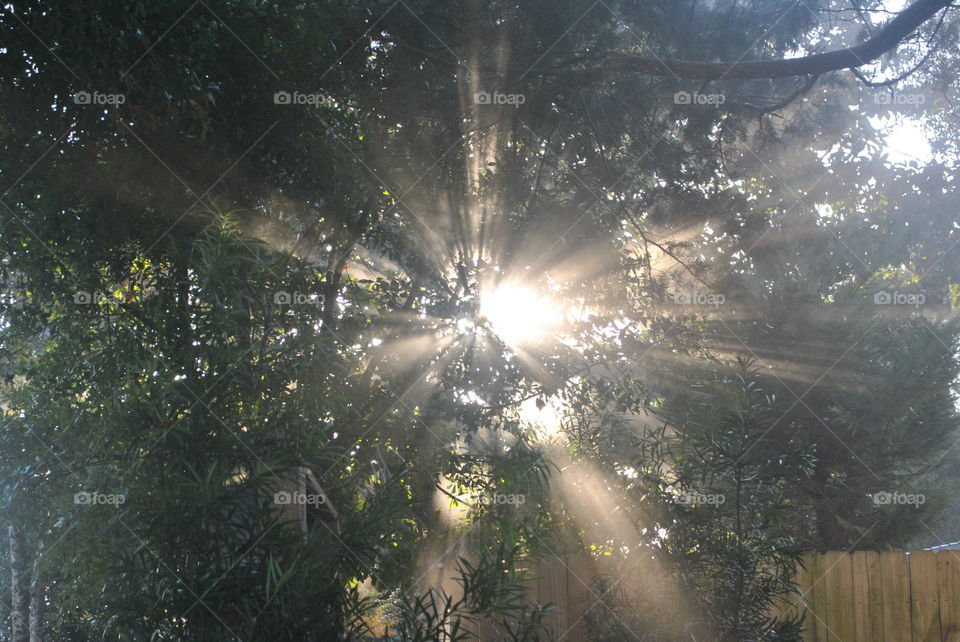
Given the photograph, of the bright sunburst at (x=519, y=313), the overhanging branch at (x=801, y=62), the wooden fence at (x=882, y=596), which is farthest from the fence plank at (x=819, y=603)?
the overhanging branch at (x=801, y=62)

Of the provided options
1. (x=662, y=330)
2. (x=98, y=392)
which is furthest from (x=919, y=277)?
(x=98, y=392)

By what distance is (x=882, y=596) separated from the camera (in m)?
6.72

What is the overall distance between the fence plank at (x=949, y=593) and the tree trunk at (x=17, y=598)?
8.47m

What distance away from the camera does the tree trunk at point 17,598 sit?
778 centimetres

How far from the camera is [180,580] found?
3.12m

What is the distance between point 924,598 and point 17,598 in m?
8.86

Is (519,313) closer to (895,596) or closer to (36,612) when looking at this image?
(895,596)

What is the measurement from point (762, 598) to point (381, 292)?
12.5 feet

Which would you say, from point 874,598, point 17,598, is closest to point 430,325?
point 874,598

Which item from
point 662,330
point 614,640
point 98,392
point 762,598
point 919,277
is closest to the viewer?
point 762,598

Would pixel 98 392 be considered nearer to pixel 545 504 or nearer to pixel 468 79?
pixel 545 504

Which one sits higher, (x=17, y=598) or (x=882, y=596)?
(x=882, y=596)

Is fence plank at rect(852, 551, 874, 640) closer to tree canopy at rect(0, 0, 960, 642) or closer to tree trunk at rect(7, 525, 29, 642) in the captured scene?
tree canopy at rect(0, 0, 960, 642)

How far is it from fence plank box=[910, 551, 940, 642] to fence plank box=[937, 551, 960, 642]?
0.04 metres
